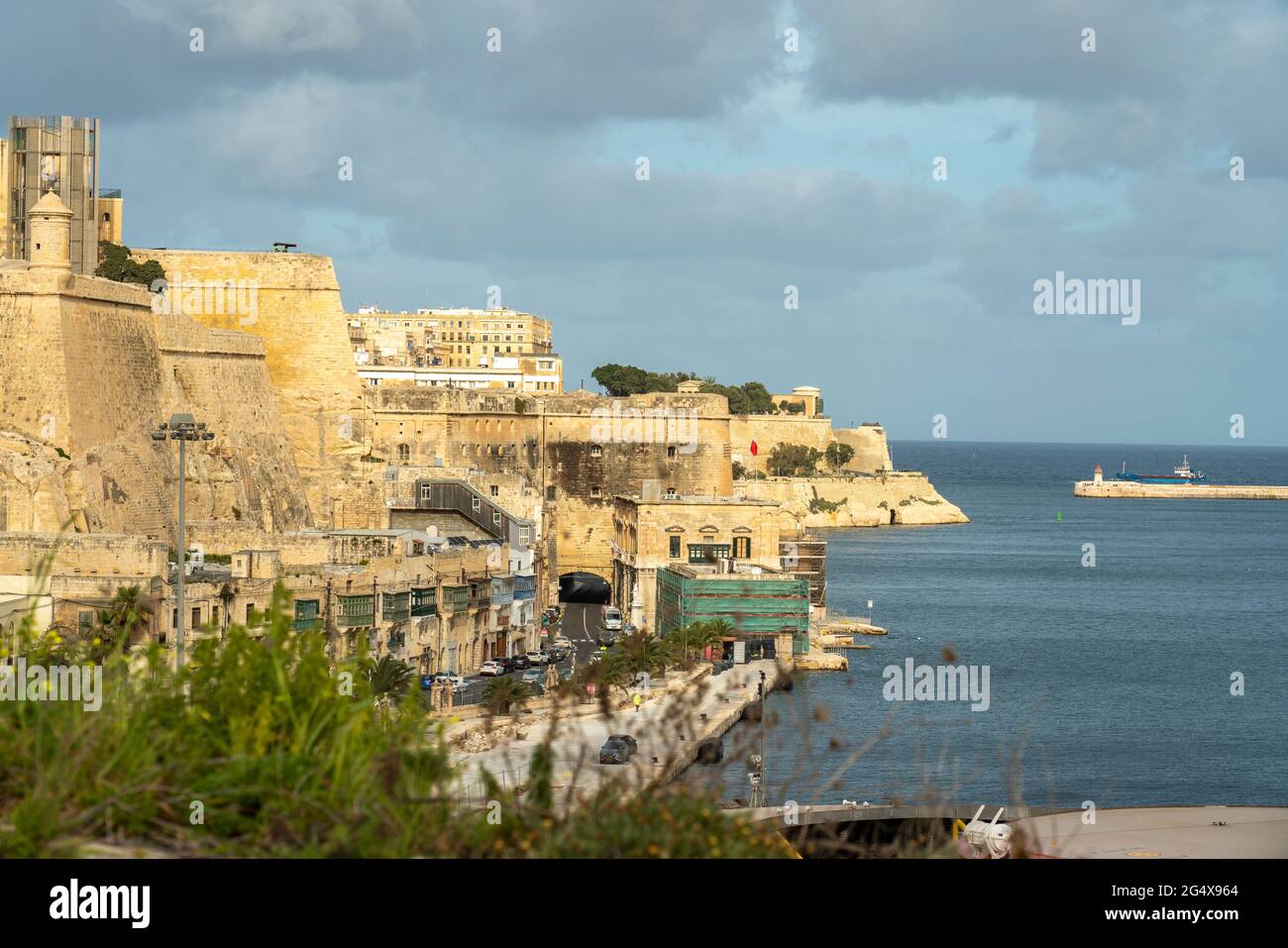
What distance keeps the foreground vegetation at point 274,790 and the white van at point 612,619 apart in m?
41.8

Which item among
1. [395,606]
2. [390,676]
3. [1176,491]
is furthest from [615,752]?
[1176,491]

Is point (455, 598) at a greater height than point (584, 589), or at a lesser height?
greater

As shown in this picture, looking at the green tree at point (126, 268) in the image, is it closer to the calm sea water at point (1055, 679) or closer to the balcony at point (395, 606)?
the balcony at point (395, 606)

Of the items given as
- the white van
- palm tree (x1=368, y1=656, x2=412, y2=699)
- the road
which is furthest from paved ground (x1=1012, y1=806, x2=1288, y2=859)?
the white van


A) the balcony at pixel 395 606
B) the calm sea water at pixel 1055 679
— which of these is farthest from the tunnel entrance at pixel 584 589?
the balcony at pixel 395 606

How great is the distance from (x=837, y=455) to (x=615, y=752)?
3431 inches

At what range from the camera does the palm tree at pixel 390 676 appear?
2912 centimetres

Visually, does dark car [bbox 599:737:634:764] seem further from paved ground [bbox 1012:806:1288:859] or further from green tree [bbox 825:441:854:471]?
green tree [bbox 825:441:854:471]

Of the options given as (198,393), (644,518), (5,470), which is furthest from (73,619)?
(644,518)

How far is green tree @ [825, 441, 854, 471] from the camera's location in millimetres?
114438

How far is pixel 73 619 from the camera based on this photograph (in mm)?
28359

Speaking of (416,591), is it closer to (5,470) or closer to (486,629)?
(486,629)

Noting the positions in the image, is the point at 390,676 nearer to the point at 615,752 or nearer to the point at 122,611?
the point at 615,752

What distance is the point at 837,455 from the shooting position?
116 meters
